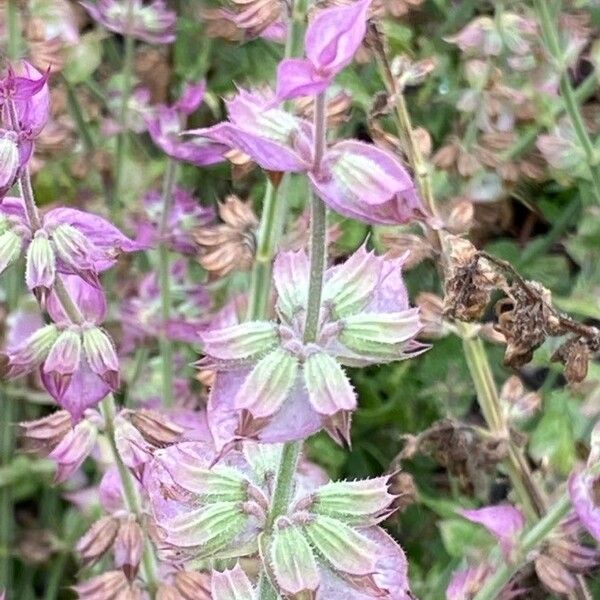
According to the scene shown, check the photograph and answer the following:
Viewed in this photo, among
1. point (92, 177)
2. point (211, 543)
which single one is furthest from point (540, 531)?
point (92, 177)

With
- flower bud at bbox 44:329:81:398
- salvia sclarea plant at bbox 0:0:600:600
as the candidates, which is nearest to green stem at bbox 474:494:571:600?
salvia sclarea plant at bbox 0:0:600:600

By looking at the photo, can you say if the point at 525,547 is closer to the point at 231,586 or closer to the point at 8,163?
the point at 231,586

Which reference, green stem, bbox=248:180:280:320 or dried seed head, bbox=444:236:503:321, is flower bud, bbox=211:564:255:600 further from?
green stem, bbox=248:180:280:320

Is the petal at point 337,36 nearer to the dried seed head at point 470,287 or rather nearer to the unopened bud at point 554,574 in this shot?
the dried seed head at point 470,287

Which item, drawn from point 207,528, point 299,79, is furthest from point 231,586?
point 299,79

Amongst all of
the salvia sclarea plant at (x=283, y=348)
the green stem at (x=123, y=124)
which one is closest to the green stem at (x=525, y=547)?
the salvia sclarea plant at (x=283, y=348)
